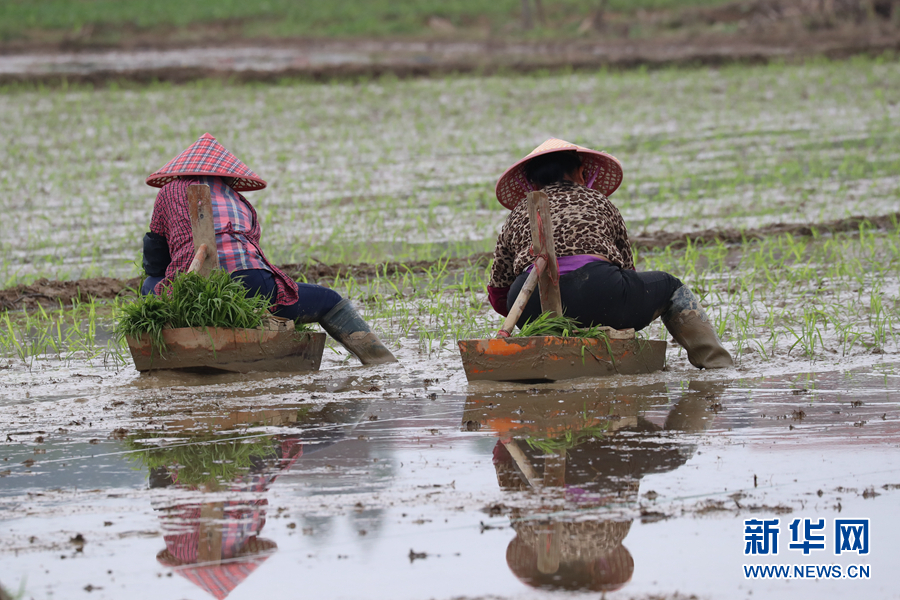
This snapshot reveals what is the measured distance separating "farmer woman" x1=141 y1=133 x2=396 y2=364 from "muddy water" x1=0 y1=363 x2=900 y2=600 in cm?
55

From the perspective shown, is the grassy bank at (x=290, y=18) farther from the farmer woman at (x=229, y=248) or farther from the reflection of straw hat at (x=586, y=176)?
the farmer woman at (x=229, y=248)

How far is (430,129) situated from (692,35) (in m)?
15.4

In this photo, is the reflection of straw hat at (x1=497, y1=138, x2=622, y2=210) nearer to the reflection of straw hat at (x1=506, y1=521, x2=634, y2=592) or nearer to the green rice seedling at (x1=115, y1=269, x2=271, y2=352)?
the green rice seedling at (x1=115, y1=269, x2=271, y2=352)

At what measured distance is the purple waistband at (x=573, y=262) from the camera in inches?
164

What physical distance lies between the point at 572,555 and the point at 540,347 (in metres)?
1.68

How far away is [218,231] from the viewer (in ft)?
14.8

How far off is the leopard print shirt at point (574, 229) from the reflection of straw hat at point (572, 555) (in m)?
1.79

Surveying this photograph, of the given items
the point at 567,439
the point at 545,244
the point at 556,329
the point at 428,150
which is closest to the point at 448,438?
the point at 567,439

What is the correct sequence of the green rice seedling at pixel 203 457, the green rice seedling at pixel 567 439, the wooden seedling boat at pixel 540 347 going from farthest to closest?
the wooden seedling boat at pixel 540 347 < the green rice seedling at pixel 567 439 < the green rice seedling at pixel 203 457

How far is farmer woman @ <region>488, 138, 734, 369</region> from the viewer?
13.6ft

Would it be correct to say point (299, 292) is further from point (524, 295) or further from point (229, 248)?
point (524, 295)

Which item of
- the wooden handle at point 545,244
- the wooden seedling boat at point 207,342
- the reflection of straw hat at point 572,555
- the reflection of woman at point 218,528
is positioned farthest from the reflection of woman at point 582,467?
the wooden seedling boat at point 207,342

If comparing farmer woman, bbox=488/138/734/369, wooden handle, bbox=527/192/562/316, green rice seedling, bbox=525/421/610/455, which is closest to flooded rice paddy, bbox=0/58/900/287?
farmer woman, bbox=488/138/734/369

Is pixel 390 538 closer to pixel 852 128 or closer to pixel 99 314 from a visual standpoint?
pixel 99 314
